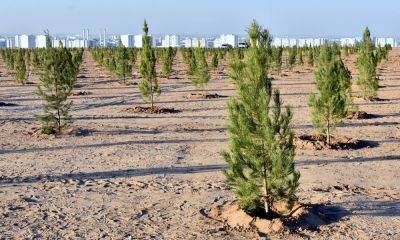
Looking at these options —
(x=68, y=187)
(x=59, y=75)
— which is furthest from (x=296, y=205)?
(x=59, y=75)

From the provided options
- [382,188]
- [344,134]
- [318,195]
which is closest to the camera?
[318,195]

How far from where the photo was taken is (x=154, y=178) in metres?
11.9

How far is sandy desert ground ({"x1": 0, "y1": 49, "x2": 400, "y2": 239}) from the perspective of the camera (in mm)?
8689

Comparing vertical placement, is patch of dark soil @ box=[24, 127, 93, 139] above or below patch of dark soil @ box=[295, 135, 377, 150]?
above

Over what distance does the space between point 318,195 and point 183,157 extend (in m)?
4.58

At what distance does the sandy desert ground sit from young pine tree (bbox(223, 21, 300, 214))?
0.81 metres

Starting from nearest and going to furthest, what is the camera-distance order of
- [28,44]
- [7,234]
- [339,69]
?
[7,234]
[339,69]
[28,44]

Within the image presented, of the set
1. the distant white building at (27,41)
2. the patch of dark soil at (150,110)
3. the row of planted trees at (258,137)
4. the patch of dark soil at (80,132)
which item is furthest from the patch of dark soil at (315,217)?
the distant white building at (27,41)

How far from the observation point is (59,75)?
1741 centimetres

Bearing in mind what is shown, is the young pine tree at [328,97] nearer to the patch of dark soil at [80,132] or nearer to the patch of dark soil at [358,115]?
the patch of dark soil at [358,115]

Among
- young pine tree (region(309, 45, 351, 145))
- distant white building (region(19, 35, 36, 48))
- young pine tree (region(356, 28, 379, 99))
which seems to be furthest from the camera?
distant white building (region(19, 35, 36, 48))

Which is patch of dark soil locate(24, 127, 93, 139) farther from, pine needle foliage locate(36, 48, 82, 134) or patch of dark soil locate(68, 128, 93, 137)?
pine needle foliage locate(36, 48, 82, 134)

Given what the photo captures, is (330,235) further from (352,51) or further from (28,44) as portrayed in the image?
(28,44)

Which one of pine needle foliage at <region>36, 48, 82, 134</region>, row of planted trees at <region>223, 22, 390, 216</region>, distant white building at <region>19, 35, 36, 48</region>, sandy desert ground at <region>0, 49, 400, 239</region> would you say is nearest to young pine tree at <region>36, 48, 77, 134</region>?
pine needle foliage at <region>36, 48, 82, 134</region>
